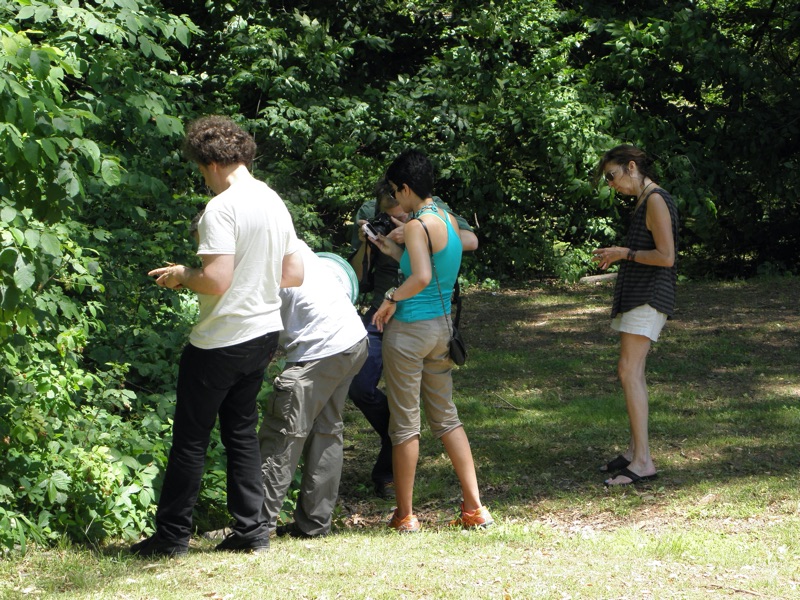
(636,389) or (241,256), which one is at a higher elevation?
(241,256)

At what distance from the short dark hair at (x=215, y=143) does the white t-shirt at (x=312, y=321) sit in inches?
22.5

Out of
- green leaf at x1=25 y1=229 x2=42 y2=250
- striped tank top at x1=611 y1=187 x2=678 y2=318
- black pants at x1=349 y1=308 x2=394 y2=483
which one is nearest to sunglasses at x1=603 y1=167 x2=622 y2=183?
striped tank top at x1=611 y1=187 x2=678 y2=318

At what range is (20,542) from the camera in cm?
414

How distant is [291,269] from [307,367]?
0.48m

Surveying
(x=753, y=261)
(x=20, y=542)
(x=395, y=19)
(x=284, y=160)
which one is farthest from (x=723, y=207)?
(x=20, y=542)

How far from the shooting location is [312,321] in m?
4.39

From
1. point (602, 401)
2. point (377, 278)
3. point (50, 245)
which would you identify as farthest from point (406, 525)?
point (602, 401)

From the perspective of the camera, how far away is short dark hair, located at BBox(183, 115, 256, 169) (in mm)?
3912

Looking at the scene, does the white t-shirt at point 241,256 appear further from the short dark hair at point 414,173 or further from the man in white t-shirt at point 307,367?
the short dark hair at point 414,173

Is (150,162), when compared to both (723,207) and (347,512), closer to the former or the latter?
(347,512)

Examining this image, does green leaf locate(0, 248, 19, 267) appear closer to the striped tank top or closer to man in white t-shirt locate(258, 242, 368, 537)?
man in white t-shirt locate(258, 242, 368, 537)

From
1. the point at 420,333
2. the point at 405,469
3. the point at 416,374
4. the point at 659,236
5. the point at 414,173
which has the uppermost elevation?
the point at 414,173

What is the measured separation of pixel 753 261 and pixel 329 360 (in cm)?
1093

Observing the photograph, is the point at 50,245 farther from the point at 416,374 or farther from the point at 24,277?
the point at 416,374
